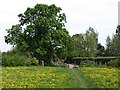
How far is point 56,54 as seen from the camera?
175 feet

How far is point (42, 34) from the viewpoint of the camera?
52531 millimetres

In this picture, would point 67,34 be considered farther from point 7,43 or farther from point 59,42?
point 7,43

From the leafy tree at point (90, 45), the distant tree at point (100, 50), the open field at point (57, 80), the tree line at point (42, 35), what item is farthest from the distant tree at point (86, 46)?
the open field at point (57, 80)

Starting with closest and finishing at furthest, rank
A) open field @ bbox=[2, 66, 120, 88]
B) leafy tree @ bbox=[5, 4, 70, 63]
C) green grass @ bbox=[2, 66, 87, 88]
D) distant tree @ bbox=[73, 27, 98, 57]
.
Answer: green grass @ bbox=[2, 66, 87, 88] < open field @ bbox=[2, 66, 120, 88] < leafy tree @ bbox=[5, 4, 70, 63] < distant tree @ bbox=[73, 27, 98, 57]

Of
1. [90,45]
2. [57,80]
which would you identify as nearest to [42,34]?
[90,45]

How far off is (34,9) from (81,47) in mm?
24799

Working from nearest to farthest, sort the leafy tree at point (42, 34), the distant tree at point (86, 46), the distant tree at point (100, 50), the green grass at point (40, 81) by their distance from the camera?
the green grass at point (40, 81), the leafy tree at point (42, 34), the distant tree at point (86, 46), the distant tree at point (100, 50)

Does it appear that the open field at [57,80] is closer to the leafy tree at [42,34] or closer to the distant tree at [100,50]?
the leafy tree at [42,34]

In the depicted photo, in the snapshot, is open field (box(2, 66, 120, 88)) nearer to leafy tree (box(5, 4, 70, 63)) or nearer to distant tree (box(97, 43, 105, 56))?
leafy tree (box(5, 4, 70, 63))

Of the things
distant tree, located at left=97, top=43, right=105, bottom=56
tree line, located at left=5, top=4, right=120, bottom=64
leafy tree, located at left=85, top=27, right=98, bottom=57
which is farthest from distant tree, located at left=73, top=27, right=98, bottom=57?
tree line, located at left=5, top=4, right=120, bottom=64

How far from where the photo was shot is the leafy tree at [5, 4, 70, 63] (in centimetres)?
5162

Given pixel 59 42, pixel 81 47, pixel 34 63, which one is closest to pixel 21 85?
pixel 34 63

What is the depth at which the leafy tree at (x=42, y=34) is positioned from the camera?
2032 inches

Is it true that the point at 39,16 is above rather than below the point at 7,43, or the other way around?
above
